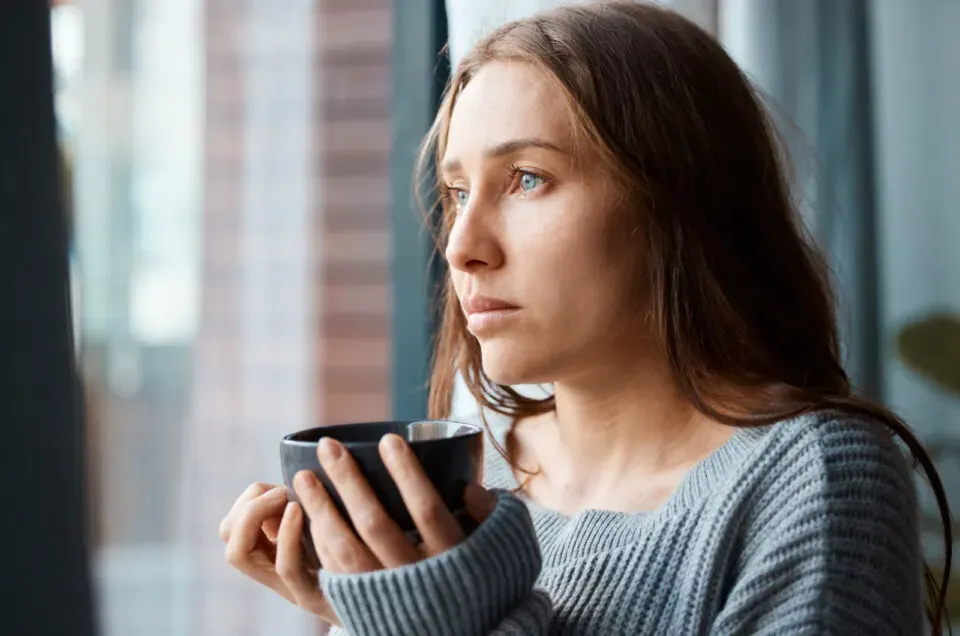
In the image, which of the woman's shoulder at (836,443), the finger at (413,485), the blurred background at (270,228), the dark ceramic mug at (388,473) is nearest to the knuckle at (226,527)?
the dark ceramic mug at (388,473)

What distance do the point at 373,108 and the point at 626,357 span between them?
186cm

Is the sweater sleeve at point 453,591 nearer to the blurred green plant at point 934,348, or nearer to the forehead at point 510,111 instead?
the forehead at point 510,111

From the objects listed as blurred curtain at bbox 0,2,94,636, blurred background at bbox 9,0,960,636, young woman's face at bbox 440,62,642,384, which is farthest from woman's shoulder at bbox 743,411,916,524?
blurred background at bbox 9,0,960,636

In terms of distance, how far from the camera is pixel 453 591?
66cm

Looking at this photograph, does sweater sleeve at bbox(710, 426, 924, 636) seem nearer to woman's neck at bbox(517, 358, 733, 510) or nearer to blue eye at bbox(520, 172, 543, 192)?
woman's neck at bbox(517, 358, 733, 510)

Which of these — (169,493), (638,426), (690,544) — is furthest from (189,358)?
(690,544)

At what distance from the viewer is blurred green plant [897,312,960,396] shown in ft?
7.58

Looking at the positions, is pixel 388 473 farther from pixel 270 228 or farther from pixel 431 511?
pixel 270 228

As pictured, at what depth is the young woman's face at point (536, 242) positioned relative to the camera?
84 centimetres

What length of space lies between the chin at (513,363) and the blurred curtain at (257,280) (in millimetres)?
1162

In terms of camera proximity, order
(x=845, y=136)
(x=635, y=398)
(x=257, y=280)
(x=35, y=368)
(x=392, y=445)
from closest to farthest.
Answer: (x=35, y=368), (x=392, y=445), (x=635, y=398), (x=257, y=280), (x=845, y=136)

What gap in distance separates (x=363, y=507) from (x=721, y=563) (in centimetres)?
33

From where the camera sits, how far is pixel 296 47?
197 centimetres

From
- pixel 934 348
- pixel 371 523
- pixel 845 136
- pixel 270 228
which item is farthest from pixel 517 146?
pixel 934 348
